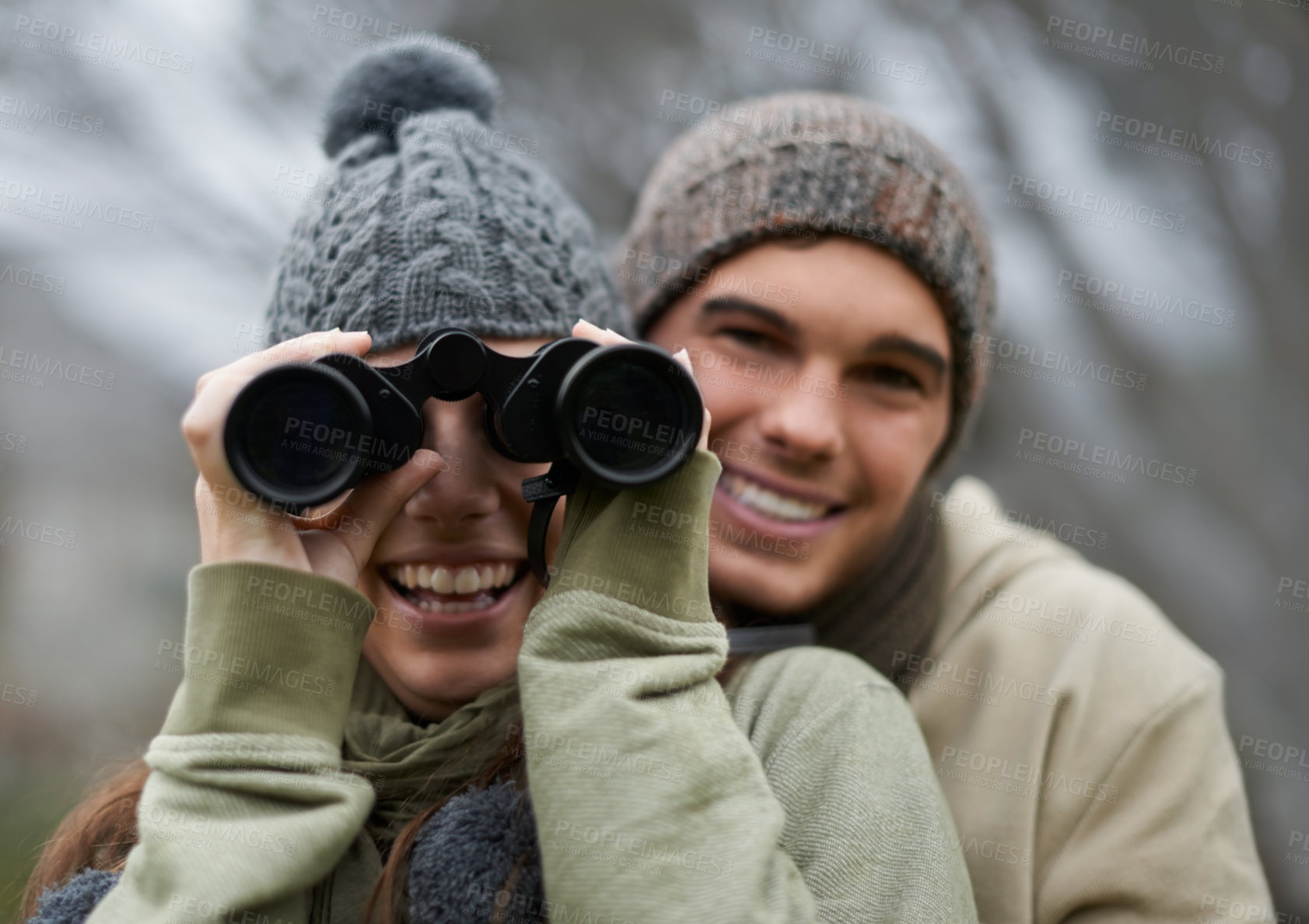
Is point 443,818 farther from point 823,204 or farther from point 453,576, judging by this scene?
point 823,204

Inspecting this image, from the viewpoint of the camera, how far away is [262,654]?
3.67ft

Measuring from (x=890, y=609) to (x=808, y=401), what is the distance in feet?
1.71

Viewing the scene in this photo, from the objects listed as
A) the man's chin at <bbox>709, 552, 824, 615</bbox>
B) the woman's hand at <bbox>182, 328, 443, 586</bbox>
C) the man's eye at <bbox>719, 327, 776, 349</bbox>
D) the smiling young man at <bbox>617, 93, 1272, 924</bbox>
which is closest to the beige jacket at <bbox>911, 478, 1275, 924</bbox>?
the smiling young man at <bbox>617, 93, 1272, 924</bbox>

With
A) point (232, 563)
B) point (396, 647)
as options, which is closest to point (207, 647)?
point (232, 563)

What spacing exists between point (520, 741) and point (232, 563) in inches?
18.4

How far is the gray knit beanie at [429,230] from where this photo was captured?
1.45m

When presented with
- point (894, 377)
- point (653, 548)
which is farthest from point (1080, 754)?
point (653, 548)

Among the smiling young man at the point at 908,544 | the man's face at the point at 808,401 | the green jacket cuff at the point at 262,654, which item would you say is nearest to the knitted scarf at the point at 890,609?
the smiling young man at the point at 908,544

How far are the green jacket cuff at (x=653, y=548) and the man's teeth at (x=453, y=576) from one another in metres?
0.25

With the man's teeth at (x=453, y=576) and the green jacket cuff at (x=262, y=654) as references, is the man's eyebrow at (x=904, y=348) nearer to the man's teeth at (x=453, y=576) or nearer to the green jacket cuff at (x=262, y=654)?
the man's teeth at (x=453, y=576)

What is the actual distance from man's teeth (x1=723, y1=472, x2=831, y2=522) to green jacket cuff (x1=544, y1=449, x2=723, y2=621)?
65 centimetres

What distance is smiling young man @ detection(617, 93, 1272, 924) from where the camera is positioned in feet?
5.66

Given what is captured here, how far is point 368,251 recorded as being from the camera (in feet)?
4.86

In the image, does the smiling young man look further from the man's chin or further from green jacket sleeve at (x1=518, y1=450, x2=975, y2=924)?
green jacket sleeve at (x1=518, y1=450, x2=975, y2=924)
